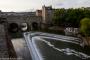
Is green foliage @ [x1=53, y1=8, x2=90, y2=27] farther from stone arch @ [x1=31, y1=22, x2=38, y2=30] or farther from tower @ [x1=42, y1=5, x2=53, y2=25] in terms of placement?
stone arch @ [x1=31, y1=22, x2=38, y2=30]

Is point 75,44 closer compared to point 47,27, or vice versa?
point 75,44

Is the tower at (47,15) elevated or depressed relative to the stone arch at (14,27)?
elevated

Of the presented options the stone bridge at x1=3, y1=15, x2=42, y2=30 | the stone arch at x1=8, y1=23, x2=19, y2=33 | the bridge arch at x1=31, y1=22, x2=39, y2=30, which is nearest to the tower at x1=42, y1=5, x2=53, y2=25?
the stone bridge at x1=3, y1=15, x2=42, y2=30

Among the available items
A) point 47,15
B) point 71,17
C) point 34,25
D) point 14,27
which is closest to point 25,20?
point 14,27

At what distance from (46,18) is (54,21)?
1384 mm

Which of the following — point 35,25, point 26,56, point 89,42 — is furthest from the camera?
point 35,25

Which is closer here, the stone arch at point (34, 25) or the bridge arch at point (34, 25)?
the bridge arch at point (34, 25)

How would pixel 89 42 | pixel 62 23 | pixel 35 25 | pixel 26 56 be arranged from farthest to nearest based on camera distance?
1. pixel 35 25
2. pixel 62 23
3. pixel 89 42
4. pixel 26 56

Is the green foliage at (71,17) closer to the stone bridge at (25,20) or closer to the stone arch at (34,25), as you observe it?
the stone bridge at (25,20)

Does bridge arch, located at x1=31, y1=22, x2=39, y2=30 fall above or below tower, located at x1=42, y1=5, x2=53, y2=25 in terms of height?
below

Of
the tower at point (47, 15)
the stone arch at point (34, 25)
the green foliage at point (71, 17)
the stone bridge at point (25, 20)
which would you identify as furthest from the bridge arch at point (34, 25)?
the green foliage at point (71, 17)

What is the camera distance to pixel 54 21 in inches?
1724

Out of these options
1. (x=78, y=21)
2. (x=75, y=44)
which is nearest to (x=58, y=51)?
(x=75, y=44)

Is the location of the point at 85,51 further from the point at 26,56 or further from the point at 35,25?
the point at 35,25
